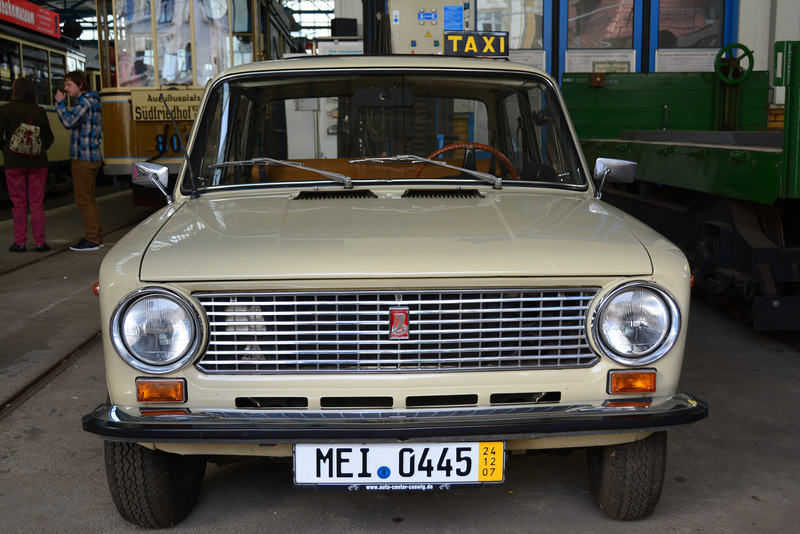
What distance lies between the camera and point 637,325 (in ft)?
8.20

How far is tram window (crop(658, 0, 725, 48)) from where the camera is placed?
429 inches

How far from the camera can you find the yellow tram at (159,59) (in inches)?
406

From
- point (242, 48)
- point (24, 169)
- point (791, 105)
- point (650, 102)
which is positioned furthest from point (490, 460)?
point (242, 48)

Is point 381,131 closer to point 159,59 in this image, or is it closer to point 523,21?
point 159,59

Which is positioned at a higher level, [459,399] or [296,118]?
[296,118]

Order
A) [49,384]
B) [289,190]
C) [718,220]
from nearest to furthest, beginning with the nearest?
[289,190] → [49,384] → [718,220]

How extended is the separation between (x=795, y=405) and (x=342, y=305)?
9.16 feet

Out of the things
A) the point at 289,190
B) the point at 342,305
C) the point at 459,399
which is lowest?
the point at 459,399

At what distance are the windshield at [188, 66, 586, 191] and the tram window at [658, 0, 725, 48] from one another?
807cm

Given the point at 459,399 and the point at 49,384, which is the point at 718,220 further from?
the point at 49,384

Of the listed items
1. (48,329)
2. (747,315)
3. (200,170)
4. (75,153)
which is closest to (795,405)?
(747,315)

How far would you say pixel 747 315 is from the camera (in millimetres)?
5730

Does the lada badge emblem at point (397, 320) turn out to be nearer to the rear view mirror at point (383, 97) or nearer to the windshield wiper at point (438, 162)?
the windshield wiper at point (438, 162)

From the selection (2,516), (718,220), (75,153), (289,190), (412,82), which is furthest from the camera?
(75,153)
